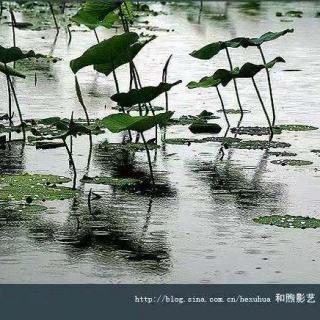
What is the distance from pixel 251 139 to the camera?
17.5ft

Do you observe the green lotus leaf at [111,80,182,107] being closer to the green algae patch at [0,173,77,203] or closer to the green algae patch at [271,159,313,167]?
the green algae patch at [0,173,77,203]

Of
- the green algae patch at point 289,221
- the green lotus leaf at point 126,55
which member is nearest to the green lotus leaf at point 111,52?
the green lotus leaf at point 126,55

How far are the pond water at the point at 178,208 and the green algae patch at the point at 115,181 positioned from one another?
0.12ft

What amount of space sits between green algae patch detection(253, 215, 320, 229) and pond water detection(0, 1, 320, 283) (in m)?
0.04

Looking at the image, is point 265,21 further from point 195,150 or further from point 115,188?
point 115,188

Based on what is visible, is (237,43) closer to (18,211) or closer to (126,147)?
(126,147)

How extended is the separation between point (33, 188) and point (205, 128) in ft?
5.61

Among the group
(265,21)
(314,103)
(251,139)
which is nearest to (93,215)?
(251,139)

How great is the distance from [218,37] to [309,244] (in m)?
7.20

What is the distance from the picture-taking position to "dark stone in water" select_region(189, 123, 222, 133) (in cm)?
552

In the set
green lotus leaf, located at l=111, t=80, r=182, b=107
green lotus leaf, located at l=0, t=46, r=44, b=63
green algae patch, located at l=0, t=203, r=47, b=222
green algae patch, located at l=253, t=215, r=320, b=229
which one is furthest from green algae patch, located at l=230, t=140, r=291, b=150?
green algae patch, located at l=0, t=203, r=47, b=222

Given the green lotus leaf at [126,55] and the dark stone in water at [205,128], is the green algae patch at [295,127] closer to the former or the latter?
the dark stone in water at [205,128]

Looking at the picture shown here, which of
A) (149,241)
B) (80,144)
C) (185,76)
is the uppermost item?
(149,241)

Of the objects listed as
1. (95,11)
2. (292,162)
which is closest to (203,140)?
(292,162)
